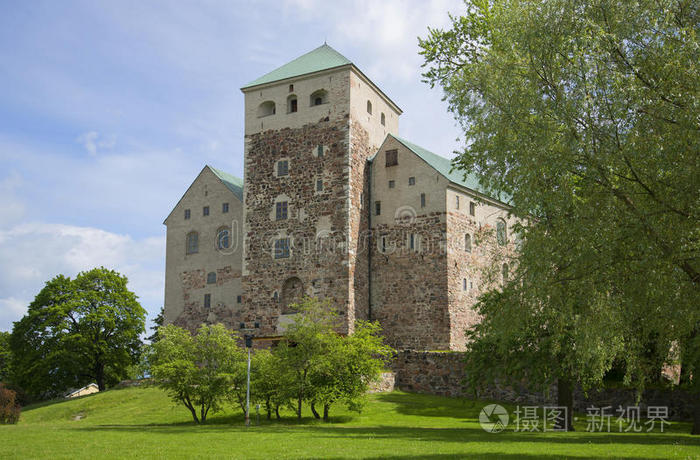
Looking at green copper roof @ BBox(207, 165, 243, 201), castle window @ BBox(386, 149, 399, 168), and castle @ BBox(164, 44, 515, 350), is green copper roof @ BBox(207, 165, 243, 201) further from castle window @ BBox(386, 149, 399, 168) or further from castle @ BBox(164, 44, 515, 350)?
castle window @ BBox(386, 149, 399, 168)

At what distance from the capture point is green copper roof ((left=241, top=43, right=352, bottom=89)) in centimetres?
4528

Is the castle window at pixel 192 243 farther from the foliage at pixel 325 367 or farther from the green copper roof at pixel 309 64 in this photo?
the foliage at pixel 325 367

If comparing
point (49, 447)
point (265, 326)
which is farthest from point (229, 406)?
point (49, 447)

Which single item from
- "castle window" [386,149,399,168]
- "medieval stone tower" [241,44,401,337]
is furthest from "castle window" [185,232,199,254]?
"castle window" [386,149,399,168]

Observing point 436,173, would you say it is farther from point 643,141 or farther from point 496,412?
point 643,141

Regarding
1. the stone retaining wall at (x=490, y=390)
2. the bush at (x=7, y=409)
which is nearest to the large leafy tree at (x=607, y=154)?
the stone retaining wall at (x=490, y=390)

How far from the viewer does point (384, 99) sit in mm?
47938

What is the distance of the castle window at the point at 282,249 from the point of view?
43844 mm

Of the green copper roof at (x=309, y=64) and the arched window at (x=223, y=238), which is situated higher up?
the green copper roof at (x=309, y=64)

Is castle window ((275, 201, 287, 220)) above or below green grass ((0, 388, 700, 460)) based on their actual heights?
above

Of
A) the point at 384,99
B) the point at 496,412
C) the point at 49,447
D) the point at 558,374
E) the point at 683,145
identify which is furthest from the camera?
the point at 384,99

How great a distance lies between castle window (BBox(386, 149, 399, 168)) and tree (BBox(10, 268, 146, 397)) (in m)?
24.8

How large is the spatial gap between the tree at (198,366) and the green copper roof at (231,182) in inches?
789

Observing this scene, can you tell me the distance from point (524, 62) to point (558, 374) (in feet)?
45.8
